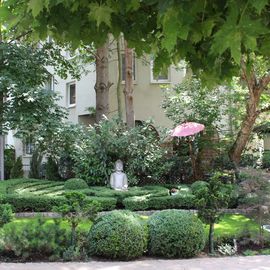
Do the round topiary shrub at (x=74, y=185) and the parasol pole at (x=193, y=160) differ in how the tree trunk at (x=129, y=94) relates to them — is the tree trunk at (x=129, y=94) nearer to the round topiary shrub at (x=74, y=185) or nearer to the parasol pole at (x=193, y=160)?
the parasol pole at (x=193, y=160)

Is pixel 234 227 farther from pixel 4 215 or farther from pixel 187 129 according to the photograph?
pixel 187 129

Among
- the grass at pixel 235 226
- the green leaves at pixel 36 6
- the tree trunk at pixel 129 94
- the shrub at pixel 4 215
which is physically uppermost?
the tree trunk at pixel 129 94

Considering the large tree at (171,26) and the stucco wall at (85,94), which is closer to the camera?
the large tree at (171,26)

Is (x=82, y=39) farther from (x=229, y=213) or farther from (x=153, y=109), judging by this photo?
(x=153, y=109)

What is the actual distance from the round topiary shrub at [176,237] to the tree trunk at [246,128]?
354 inches

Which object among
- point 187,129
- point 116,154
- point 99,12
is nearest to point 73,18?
point 99,12

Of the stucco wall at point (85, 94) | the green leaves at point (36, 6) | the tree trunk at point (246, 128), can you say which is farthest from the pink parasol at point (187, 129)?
the green leaves at point (36, 6)

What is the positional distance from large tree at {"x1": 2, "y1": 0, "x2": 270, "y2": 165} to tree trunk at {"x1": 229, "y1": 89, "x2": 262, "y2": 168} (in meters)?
13.7

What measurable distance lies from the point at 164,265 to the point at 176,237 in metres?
0.72

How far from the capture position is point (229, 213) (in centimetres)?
1473

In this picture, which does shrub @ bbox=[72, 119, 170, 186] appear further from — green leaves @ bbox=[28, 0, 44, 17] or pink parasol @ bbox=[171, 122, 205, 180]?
green leaves @ bbox=[28, 0, 44, 17]

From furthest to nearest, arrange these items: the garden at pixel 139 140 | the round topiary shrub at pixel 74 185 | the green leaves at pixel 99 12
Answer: the round topiary shrub at pixel 74 185 → the garden at pixel 139 140 → the green leaves at pixel 99 12

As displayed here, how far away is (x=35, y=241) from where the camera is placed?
8867mm

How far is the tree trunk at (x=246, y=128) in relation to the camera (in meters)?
17.3
